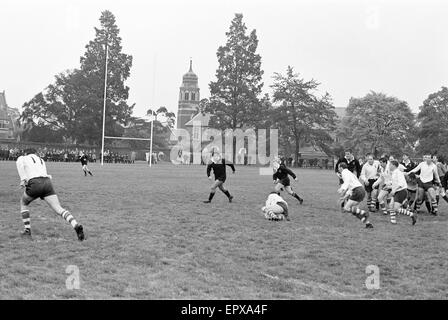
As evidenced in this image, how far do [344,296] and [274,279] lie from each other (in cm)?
111

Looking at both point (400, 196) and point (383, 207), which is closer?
point (400, 196)

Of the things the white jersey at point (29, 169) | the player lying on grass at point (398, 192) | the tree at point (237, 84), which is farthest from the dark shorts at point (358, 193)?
the tree at point (237, 84)

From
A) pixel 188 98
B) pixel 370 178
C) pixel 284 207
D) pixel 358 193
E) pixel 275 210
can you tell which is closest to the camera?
pixel 358 193

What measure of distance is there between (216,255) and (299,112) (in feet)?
212

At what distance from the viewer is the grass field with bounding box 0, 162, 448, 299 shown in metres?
6.48

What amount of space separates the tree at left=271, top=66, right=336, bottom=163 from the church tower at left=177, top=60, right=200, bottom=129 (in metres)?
69.0

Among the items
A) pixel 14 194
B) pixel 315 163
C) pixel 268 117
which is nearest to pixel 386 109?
pixel 315 163

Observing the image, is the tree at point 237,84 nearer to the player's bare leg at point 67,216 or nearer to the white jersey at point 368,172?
the white jersey at point 368,172

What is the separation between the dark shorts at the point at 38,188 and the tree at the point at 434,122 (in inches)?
2687

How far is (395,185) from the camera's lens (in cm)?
1350

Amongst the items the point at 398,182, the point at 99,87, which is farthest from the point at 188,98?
the point at 398,182

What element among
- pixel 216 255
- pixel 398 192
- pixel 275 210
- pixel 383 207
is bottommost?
pixel 216 255

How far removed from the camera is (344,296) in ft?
20.9

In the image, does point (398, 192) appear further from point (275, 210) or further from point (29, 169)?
point (29, 169)
